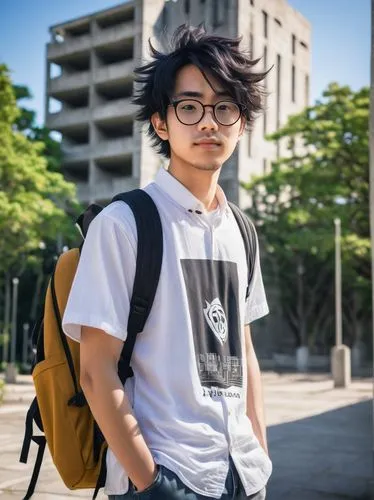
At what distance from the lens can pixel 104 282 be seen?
160 cm

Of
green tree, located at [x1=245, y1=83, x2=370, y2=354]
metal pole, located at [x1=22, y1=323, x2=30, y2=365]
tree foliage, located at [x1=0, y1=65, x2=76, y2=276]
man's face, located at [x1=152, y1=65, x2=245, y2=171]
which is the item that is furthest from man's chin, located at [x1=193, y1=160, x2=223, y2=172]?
metal pole, located at [x1=22, y1=323, x2=30, y2=365]

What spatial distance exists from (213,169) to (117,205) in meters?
0.31

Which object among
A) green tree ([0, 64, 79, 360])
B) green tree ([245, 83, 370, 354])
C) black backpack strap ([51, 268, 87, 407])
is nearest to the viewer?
black backpack strap ([51, 268, 87, 407])

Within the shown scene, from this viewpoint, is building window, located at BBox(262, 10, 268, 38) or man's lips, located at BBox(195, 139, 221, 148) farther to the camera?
building window, located at BBox(262, 10, 268, 38)

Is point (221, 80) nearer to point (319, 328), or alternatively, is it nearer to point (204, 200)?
point (204, 200)

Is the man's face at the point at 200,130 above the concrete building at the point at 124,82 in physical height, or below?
Result: below

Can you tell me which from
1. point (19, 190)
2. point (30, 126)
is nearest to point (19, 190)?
point (19, 190)

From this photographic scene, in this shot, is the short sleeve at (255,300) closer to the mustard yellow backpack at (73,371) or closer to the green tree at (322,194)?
the mustard yellow backpack at (73,371)

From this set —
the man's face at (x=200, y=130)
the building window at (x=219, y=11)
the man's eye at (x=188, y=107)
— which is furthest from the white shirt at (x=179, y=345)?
the building window at (x=219, y=11)

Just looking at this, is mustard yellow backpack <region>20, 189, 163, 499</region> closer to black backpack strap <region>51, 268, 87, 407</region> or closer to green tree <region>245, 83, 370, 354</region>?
black backpack strap <region>51, 268, 87, 407</region>

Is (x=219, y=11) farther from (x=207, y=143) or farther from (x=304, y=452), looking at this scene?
(x=207, y=143)

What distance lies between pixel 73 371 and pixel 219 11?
3969 cm

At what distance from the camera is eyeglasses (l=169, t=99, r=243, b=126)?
1.80 meters

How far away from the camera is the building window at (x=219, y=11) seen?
3853 cm
